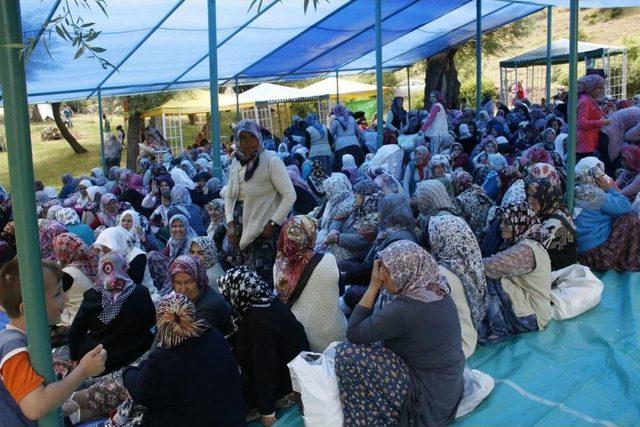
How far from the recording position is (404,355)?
279 cm

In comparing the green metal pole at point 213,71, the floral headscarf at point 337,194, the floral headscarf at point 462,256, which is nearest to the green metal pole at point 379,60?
the green metal pole at point 213,71

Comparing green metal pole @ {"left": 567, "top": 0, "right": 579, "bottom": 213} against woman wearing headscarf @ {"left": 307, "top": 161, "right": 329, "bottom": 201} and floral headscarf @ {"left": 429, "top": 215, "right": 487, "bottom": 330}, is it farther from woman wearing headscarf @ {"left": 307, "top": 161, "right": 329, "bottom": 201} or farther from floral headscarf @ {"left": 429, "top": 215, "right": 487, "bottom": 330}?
woman wearing headscarf @ {"left": 307, "top": 161, "right": 329, "bottom": 201}

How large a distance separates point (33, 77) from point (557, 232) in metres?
8.45

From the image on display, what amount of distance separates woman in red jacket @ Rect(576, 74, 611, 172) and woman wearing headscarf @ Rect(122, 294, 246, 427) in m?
5.02

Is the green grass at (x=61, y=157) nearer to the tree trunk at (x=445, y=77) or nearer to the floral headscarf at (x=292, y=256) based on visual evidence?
the tree trunk at (x=445, y=77)

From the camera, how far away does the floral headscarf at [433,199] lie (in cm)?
468

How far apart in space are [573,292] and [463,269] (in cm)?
112

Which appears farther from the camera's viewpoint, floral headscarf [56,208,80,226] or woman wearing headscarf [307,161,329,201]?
woman wearing headscarf [307,161,329,201]

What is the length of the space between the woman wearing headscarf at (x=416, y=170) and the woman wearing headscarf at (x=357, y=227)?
82.8 inches

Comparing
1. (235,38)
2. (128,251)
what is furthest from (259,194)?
(235,38)

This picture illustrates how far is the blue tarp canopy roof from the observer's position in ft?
28.0

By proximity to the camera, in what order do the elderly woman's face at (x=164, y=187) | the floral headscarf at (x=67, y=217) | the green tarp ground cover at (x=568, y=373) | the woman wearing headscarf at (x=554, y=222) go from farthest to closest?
the elderly woman's face at (x=164, y=187)
the floral headscarf at (x=67, y=217)
the woman wearing headscarf at (x=554, y=222)
the green tarp ground cover at (x=568, y=373)

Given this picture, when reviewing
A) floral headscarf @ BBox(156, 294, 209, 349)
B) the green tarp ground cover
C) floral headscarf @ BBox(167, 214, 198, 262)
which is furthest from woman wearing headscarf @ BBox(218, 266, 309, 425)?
floral headscarf @ BBox(167, 214, 198, 262)

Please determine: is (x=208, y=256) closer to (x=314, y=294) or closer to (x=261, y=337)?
(x=314, y=294)
